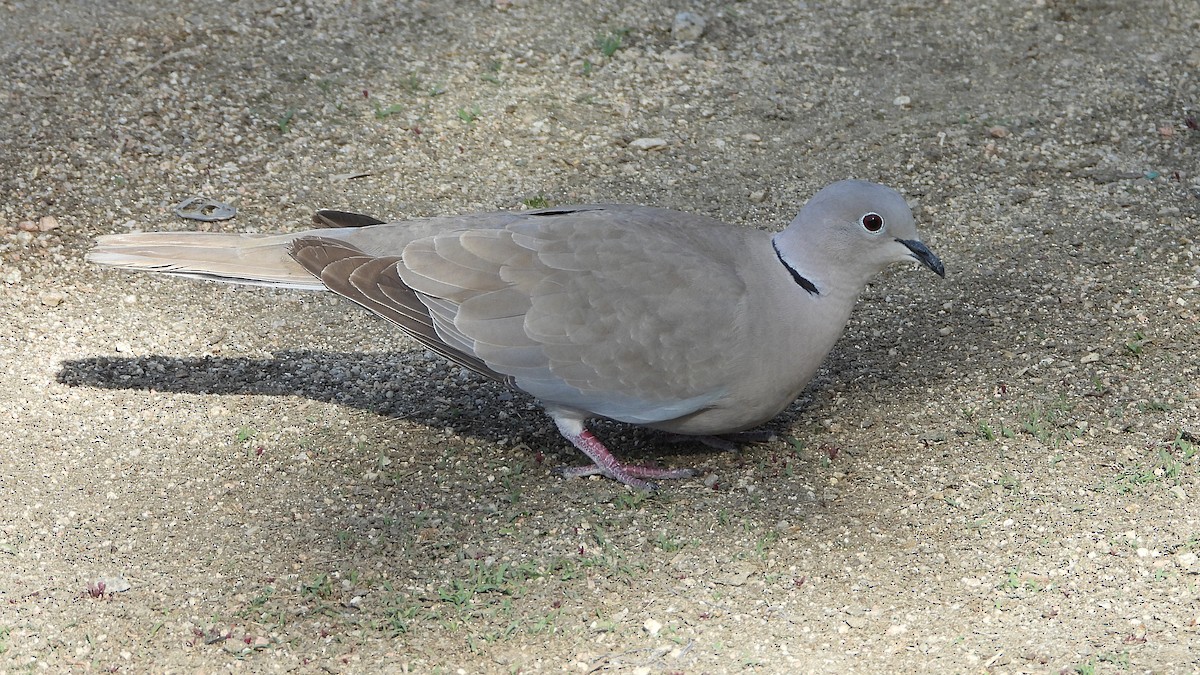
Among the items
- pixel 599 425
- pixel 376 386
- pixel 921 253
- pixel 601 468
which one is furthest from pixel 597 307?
pixel 376 386

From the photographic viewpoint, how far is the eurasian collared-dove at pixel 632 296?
3496mm

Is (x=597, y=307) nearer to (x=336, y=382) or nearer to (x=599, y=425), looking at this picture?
(x=599, y=425)

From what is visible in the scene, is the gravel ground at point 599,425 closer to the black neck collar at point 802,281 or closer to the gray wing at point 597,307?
the gray wing at point 597,307

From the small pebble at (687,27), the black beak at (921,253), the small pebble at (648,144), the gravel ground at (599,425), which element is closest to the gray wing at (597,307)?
the gravel ground at (599,425)

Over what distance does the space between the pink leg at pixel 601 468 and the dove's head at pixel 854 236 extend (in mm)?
749

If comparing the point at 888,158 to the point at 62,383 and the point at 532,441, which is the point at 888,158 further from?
the point at 62,383

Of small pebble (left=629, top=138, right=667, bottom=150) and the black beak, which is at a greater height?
the black beak

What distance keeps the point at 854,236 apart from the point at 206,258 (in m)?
1.92

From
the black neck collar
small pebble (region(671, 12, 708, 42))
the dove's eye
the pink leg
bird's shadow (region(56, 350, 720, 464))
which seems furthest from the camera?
small pebble (region(671, 12, 708, 42))

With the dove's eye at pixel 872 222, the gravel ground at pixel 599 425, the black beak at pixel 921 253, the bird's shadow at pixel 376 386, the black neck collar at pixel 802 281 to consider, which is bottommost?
the bird's shadow at pixel 376 386

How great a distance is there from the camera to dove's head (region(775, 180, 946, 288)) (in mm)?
3443

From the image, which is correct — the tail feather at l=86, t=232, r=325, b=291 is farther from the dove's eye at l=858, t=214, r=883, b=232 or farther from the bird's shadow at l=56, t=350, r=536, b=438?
the dove's eye at l=858, t=214, r=883, b=232

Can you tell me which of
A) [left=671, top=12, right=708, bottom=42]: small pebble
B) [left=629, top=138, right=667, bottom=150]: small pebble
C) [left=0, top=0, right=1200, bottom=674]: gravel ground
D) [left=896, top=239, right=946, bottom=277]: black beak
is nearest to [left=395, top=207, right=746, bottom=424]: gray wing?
[left=0, top=0, right=1200, bottom=674]: gravel ground

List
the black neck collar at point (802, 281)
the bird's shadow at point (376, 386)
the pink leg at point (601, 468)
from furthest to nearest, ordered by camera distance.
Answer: the bird's shadow at point (376, 386) < the pink leg at point (601, 468) < the black neck collar at point (802, 281)
